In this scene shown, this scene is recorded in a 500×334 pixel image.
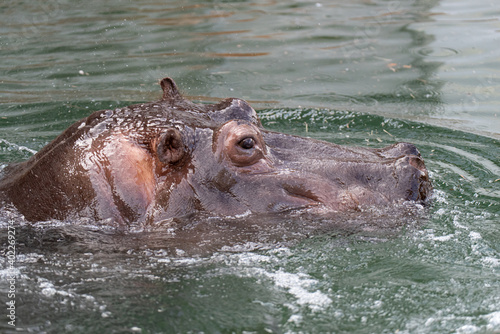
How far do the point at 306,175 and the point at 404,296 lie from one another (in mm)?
1152

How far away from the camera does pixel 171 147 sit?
4.85 metres

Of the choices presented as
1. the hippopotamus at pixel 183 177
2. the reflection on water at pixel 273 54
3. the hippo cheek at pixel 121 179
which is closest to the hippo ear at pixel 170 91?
the hippopotamus at pixel 183 177

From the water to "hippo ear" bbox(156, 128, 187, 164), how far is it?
614 mm

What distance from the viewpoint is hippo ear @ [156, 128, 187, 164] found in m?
4.75

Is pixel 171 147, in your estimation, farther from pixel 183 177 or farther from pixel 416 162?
pixel 416 162

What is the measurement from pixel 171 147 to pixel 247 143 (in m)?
0.52

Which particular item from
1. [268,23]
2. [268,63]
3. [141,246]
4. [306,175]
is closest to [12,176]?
[141,246]

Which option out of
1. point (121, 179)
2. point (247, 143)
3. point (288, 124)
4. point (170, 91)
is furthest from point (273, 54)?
point (121, 179)

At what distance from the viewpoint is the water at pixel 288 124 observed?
13.7ft

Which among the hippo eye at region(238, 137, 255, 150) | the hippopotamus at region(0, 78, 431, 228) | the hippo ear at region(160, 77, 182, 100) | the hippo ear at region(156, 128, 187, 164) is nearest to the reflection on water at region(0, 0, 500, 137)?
the hippo ear at region(160, 77, 182, 100)

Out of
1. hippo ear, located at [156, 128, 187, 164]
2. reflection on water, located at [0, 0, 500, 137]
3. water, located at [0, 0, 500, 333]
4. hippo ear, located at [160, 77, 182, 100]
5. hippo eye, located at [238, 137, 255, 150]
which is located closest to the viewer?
water, located at [0, 0, 500, 333]

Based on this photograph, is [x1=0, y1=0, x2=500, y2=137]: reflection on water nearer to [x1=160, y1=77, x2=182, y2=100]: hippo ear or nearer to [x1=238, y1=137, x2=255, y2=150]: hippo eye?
[x1=160, y1=77, x2=182, y2=100]: hippo ear

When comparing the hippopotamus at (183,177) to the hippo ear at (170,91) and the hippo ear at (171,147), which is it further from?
the hippo ear at (170,91)

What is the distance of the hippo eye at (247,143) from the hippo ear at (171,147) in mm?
399
